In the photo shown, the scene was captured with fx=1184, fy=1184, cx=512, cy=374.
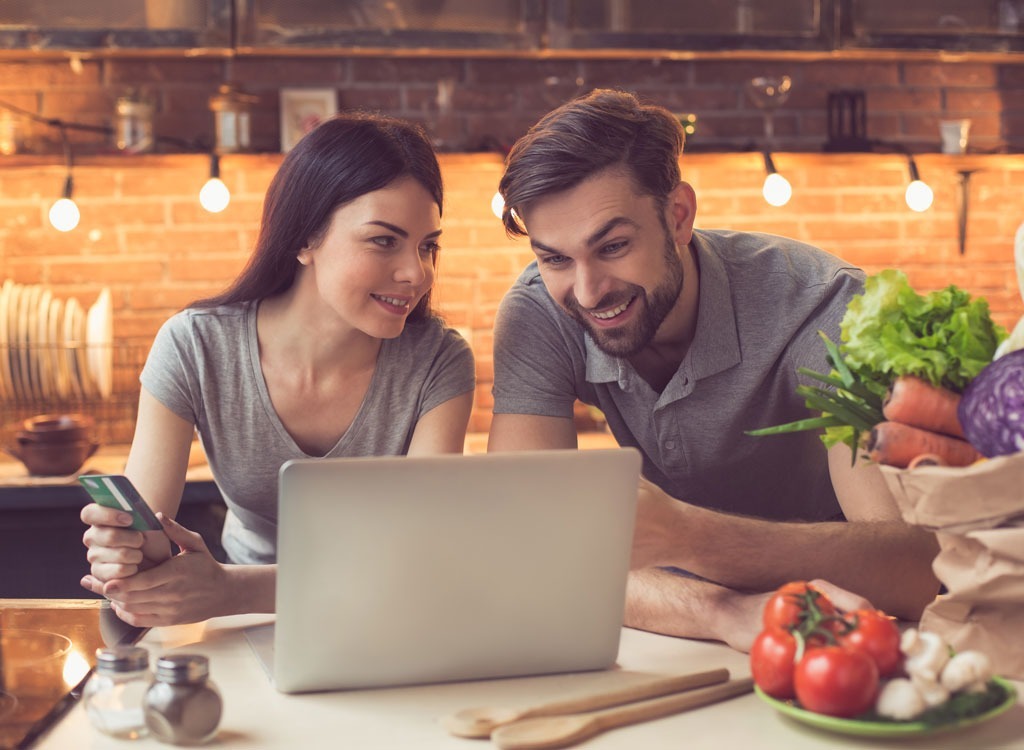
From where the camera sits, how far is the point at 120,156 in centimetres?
314

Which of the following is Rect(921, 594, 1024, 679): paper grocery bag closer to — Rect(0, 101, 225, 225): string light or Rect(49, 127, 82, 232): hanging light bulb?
Rect(0, 101, 225, 225): string light

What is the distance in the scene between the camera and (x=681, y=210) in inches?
75.3

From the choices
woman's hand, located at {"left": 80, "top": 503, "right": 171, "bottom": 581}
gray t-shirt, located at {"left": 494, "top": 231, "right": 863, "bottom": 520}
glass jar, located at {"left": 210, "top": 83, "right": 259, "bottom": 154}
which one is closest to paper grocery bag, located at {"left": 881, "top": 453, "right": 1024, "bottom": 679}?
gray t-shirt, located at {"left": 494, "top": 231, "right": 863, "bottom": 520}

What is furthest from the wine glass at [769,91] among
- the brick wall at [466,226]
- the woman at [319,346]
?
the woman at [319,346]

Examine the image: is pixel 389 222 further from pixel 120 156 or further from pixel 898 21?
pixel 898 21

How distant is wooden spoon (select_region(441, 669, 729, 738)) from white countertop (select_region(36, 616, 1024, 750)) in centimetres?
1

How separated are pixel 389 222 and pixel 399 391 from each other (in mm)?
305

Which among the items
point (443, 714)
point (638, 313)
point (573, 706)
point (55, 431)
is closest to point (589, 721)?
point (573, 706)

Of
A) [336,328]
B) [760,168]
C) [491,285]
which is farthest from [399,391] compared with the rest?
[760,168]

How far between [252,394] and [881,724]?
1223 millimetres

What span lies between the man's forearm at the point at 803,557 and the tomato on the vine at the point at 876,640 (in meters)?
0.37

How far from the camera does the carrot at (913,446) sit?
3.94ft

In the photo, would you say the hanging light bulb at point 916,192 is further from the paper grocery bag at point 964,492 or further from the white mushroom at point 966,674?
the white mushroom at point 966,674

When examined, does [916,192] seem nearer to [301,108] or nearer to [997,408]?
[301,108]
